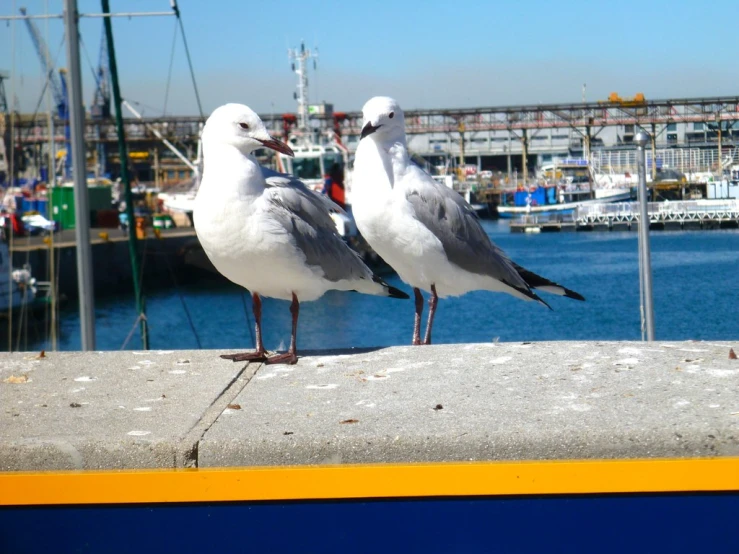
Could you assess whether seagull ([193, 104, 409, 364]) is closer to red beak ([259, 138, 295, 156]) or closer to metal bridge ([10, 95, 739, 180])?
red beak ([259, 138, 295, 156])

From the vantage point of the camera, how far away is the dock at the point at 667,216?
15703 mm

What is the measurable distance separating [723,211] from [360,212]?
1267 centimetres

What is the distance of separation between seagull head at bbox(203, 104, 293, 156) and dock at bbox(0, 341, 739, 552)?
150 cm

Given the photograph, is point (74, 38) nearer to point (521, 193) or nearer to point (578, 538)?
point (578, 538)

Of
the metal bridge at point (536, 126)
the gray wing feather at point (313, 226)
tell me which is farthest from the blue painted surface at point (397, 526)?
the metal bridge at point (536, 126)

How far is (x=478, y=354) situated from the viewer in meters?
3.04

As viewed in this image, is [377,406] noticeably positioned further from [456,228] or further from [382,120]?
[456,228]

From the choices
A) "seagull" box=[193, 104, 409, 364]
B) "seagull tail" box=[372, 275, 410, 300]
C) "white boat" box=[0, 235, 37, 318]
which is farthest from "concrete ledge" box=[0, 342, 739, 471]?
"white boat" box=[0, 235, 37, 318]

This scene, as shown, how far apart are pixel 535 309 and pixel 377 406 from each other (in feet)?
68.2

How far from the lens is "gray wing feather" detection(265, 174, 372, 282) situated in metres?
3.93

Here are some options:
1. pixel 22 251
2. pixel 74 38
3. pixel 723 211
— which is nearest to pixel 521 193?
pixel 22 251

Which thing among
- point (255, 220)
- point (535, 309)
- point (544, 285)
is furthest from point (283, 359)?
point (535, 309)

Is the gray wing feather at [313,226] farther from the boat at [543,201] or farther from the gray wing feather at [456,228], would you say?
the boat at [543,201]

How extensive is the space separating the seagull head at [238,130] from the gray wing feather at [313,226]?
19 cm
